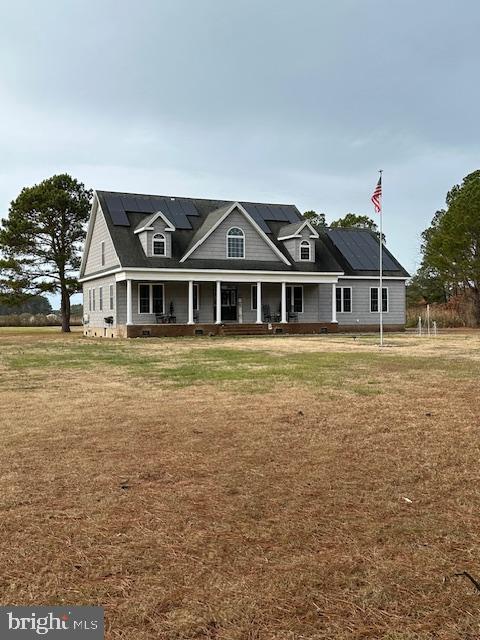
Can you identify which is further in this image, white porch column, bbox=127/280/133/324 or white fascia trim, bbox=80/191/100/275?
white fascia trim, bbox=80/191/100/275

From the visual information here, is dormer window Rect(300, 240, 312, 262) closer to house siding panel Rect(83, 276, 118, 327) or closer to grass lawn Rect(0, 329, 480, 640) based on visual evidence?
house siding panel Rect(83, 276, 118, 327)

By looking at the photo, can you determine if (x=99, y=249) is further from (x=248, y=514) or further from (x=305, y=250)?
(x=248, y=514)

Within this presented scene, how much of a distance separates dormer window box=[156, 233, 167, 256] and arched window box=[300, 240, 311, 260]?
8291mm

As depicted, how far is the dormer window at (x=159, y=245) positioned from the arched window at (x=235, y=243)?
3.61 m

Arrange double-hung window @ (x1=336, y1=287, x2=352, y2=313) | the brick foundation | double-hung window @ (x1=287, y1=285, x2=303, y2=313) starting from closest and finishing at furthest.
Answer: the brick foundation
double-hung window @ (x1=287, y1=285, x2=303, y2=313)
double-hung window @ (x1=336, y1=287, x2=352, y2=313)

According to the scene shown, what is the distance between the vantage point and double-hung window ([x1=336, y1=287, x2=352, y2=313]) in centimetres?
3509

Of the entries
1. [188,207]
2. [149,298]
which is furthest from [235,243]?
[149,298]

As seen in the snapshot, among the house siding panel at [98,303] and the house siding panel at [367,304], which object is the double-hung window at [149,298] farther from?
the house siding panel at [367,304]

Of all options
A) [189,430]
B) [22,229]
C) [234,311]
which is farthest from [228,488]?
[22,229]

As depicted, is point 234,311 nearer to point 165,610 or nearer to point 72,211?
point 72,211

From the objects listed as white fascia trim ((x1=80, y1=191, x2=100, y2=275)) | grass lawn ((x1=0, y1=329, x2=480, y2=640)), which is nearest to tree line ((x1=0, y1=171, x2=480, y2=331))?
white fascia trim ((x1=80, y1=191, x2=100, y2=275))

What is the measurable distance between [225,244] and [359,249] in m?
10.4

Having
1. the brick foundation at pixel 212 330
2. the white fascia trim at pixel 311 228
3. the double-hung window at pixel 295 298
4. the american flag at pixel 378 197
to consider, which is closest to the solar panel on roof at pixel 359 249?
the white fascia trim at pixel 311 228

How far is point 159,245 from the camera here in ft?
97.2
